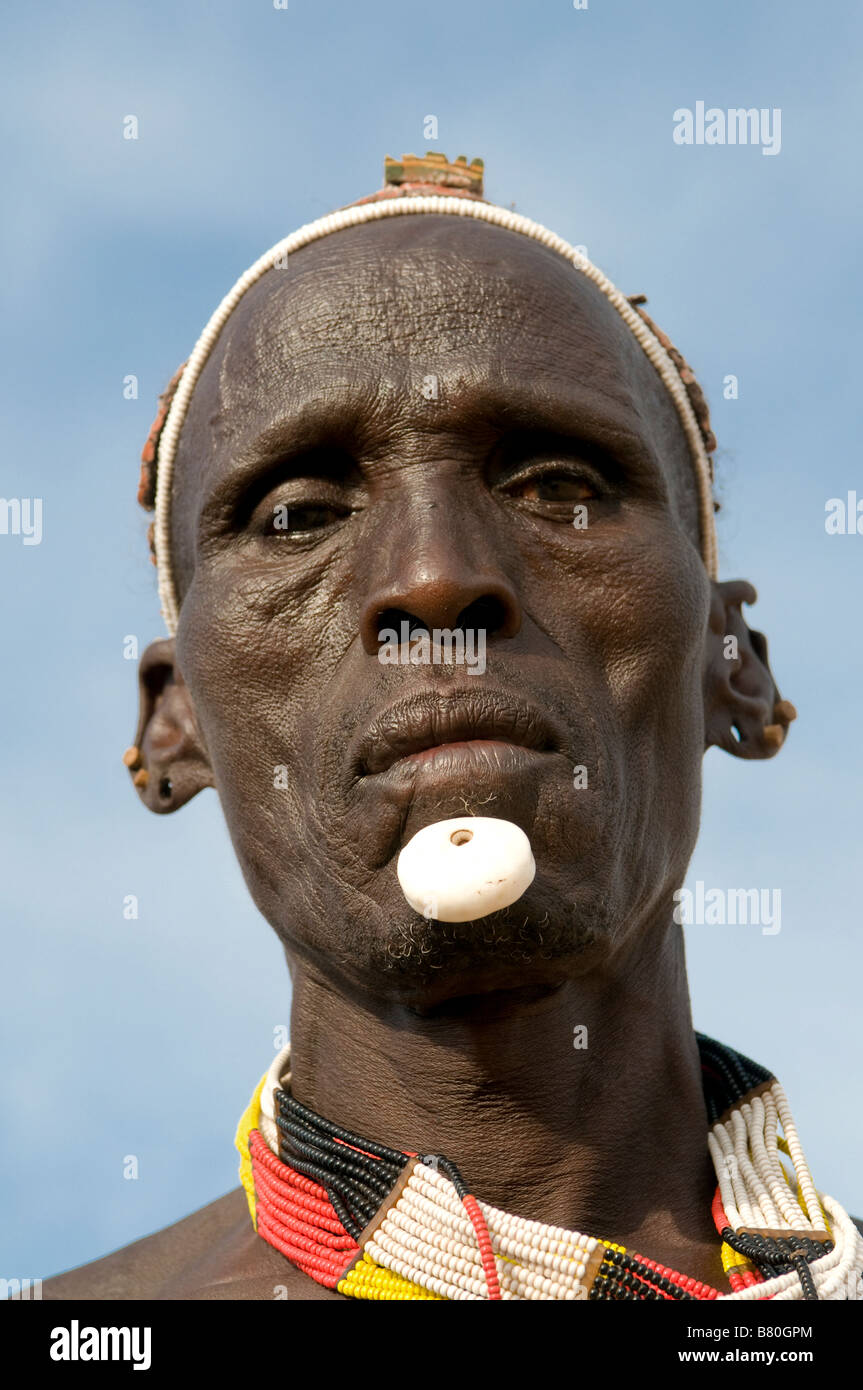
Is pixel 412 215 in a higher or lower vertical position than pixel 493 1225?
higher

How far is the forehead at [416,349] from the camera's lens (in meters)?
5.48

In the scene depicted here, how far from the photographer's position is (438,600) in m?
4.98

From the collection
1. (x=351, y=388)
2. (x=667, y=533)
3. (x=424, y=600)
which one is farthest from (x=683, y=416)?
(x=424, y=600)

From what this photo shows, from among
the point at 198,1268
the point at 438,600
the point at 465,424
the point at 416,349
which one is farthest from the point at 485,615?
the point at 198,1268

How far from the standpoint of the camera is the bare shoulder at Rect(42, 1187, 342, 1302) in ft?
17.7

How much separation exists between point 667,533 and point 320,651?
1.06 metres

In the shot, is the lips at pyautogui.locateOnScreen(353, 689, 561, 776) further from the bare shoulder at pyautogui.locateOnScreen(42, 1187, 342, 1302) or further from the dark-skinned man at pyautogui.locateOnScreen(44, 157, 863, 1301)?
the bare shoulder at pyautogui.locateOnScreen(42, 1187, 342, 1302)

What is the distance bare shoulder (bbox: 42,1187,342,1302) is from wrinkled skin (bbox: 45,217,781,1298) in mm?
29

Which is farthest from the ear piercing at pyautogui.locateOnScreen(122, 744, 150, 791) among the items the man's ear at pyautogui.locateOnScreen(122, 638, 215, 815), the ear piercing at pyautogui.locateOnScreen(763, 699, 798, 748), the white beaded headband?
the ear piercing at pyautogui.locateOnScreen(763, 699, 798, 748)

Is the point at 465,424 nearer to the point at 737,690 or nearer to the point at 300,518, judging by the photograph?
the point at 300,518

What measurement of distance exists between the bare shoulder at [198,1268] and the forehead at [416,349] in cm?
216

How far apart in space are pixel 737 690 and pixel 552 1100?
5.21 feet

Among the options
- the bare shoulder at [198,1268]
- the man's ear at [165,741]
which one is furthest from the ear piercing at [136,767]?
the bare shoulder at [198,1268]

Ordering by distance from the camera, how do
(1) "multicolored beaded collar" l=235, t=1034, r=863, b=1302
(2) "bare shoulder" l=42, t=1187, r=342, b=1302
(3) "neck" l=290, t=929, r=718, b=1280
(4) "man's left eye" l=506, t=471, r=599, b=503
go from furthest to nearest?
1. (4) "man's left eye" l=506, t=471, r=599, b=503
2. (2) "bare shoulder" l=42, t=1187, r=342, b=1302
3. (3) "neck" l=290, t=929, r=718, b=1280
4. (1) "multicolored beaded collar" l=235, t=1034, r=863, b=1302
